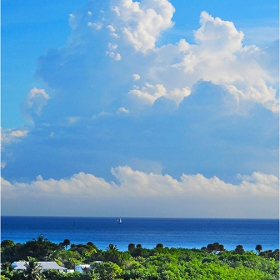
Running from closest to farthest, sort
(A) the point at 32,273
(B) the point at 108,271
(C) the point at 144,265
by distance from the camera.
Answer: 1. (A) the point at 32,273
2. (B) the point at 108,271
3. (C) the point at 144,265

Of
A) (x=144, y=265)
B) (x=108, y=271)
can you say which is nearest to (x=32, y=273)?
(x=108, y=271)

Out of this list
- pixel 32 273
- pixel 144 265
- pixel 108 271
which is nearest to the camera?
pixel 32 273

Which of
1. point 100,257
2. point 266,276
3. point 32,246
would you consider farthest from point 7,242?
point 266,276

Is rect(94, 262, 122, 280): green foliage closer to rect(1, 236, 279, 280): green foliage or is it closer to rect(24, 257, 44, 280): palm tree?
rect(1, 236, 279, 280): green foliage

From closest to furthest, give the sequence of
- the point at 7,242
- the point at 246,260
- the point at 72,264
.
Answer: the point at 72,264 → the point at 246,260 → the point at 7,242

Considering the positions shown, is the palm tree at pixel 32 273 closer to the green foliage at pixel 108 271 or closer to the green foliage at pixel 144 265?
the green foliage at pixel 144 265

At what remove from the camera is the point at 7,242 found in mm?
46562

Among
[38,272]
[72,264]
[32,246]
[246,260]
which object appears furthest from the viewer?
[32,246]

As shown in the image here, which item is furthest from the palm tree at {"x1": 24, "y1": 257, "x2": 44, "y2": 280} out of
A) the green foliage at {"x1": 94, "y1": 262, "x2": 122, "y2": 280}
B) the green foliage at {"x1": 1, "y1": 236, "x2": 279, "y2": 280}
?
the green foliage at {"x1": 94, "y1": 262, "x2": 122, "y2": 280}

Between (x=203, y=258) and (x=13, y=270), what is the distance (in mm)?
13213

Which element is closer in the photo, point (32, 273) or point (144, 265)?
point (32, 273)

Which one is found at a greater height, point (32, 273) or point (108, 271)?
point (108, 271)

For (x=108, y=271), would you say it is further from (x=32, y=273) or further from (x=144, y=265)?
(x=144, y=265)

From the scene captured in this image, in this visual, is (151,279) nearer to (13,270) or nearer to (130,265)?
(130,265)
